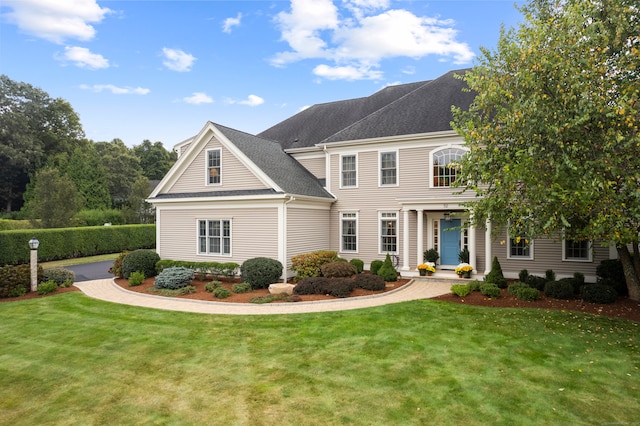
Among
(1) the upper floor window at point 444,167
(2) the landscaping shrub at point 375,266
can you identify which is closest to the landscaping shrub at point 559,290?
(1) the upper floor window at point 444,167

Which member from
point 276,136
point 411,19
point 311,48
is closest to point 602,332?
point 411,19

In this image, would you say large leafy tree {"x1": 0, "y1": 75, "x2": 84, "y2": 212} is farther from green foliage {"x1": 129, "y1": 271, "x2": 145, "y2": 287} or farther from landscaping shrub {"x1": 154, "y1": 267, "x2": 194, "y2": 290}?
landscaping shrub {"x1": 154, "y1": 267, "x2": 194, "y2": 290}

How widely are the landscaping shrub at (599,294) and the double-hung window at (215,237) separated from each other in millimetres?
14090

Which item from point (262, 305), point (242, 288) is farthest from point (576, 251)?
point (242, 288)

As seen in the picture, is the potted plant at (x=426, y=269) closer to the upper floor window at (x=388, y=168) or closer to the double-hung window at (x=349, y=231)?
the double-hung window at (x=349, y=231)

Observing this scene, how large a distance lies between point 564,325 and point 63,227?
31.8 metres

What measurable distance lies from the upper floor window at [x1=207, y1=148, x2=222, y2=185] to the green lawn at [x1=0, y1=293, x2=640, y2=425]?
853 centimetres

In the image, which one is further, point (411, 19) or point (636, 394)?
point (411, 19)

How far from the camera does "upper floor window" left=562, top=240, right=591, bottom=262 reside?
600 inches

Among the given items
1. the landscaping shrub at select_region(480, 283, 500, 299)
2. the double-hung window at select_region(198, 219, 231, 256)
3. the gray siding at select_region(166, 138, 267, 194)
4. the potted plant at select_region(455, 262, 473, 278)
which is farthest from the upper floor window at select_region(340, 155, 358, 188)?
the landscaping shrub at select_region(480, 283, 500, 299)

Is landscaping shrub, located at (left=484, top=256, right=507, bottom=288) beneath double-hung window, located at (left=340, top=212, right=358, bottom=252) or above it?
beneath

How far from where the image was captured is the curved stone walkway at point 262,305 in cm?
1178

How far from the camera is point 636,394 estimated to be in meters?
6.02

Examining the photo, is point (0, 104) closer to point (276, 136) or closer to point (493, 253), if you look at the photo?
point (276, 136)
